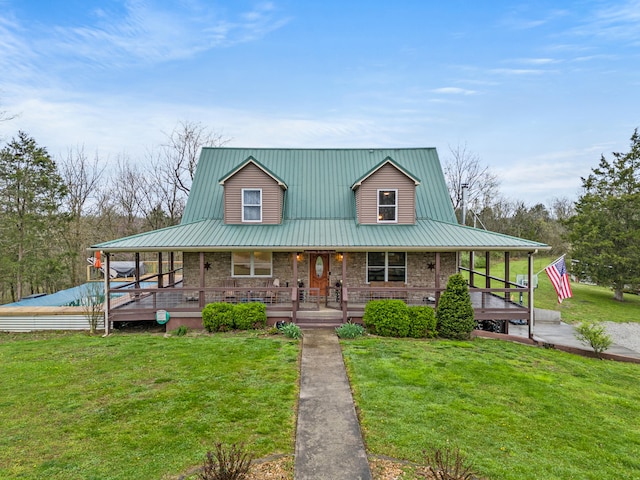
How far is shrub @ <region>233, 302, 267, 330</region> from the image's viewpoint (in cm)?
1196

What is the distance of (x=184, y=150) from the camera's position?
28.7m

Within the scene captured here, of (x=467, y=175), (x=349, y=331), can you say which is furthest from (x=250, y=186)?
(x=467, y=175)

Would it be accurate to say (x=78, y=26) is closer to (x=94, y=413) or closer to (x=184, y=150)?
(x=184, y=150)

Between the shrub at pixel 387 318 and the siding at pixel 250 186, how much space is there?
570 cm

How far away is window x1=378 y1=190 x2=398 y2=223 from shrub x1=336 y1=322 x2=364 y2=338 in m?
5.07

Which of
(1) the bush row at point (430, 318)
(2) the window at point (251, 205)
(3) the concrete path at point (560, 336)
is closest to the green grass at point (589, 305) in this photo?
(3) the concrete path at point (560, 336)

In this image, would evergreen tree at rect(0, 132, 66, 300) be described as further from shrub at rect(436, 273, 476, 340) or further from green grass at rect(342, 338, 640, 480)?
shrub at rect(436, 273, 476, 340)

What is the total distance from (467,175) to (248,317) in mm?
29448

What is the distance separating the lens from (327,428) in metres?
5.55

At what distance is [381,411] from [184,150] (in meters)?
28.4

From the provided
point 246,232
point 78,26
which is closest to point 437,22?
point 246,232

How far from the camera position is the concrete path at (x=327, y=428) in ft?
14.6

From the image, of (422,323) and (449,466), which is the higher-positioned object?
(422,323)

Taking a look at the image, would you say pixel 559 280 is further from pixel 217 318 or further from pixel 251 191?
pixel 217 318
